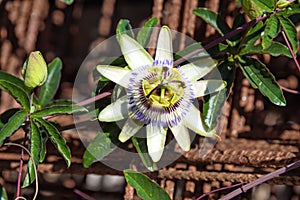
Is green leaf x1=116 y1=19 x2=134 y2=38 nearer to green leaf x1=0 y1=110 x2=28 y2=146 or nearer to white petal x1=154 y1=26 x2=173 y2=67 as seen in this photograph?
white petal x1=154 y1=26 x2=173 y2=67

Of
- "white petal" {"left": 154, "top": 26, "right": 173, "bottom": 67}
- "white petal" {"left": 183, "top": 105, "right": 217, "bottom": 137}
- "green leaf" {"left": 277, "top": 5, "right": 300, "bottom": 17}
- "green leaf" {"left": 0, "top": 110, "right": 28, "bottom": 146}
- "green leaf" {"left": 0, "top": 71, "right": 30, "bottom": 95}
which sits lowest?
"green leaf" {"left": 0, "top": 110, "right": 28, "bottom": 146}

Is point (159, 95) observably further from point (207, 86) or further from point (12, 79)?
point (12, 79)

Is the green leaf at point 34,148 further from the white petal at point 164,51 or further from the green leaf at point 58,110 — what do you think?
the white petal at point 164,51

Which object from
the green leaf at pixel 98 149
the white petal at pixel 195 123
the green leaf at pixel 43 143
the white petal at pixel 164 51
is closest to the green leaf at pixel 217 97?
the white petal at pixel 195 123

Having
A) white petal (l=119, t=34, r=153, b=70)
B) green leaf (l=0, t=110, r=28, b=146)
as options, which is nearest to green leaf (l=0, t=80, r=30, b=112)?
green leaf (l=0, t=110, r=28, b=146)

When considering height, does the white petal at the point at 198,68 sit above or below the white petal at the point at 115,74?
above

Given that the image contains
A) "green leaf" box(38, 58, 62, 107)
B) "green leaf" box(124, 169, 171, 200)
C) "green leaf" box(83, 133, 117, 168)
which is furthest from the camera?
"green leaf" box(38, 58, 62, 107)

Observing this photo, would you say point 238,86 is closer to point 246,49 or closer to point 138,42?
point 246,49

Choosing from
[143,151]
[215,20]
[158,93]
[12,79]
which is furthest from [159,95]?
[12,79]
